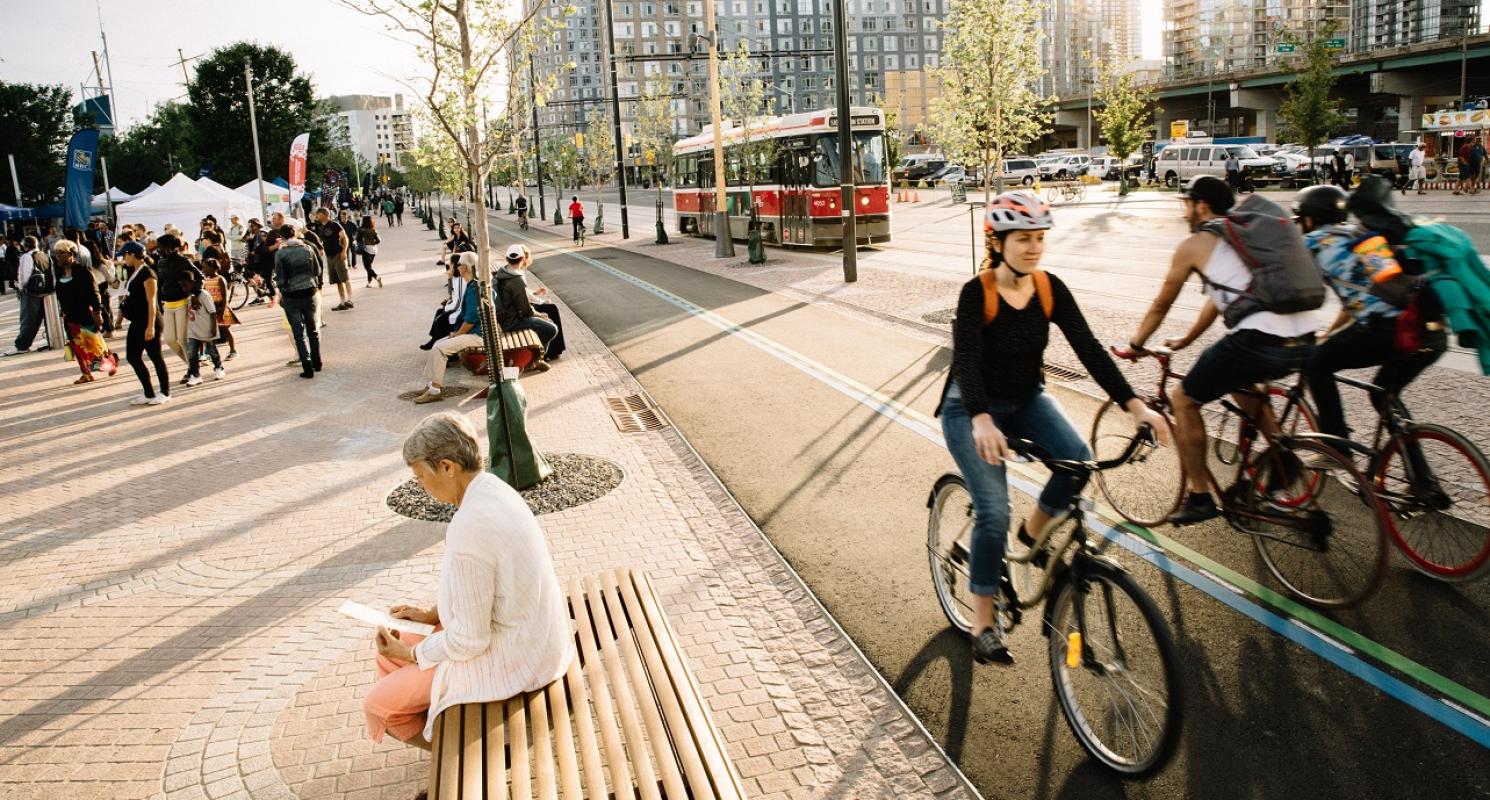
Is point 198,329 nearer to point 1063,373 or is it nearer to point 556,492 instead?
point 556,492

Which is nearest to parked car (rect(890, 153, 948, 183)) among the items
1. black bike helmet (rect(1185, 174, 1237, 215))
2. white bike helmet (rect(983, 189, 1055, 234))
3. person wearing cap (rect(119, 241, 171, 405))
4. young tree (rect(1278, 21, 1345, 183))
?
young tree (rect(1278, 21, 1345, 183))

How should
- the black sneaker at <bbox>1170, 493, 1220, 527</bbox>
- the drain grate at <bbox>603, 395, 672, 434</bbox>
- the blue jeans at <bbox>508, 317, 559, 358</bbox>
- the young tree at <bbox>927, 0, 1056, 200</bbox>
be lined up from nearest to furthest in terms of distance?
the black sneaker at <bbox>1170, 493, 1220, 527</bbox> < the drain grate at <bbox>603, 395, 672, 434</bbox> < the blue jeans at <bbox>508, 317, 559, 358</bbox> < the young tree at <bbox>927, 0, 1056, 200</bbox>

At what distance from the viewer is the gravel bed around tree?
720 centimetres

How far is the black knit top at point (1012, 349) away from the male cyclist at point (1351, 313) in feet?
5.83

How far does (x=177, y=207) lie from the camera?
3080 cm

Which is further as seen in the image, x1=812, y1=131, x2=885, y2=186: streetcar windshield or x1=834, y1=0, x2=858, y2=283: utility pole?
x1=812, y1=131, x2=885, y2=186: streetcar windshield

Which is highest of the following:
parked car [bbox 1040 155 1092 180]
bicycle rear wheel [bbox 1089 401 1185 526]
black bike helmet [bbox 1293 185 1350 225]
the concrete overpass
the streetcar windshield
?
the concrete overpass

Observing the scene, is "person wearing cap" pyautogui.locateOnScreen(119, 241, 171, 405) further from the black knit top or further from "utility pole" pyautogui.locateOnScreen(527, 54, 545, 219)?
the black knit top

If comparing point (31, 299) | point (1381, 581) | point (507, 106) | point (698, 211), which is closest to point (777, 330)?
point (507, 106)

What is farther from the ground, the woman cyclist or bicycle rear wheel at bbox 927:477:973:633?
the woman cyclist

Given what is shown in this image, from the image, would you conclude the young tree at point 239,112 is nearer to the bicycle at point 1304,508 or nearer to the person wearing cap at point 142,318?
the person wearing cap at point 142,318

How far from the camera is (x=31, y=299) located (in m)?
16.6

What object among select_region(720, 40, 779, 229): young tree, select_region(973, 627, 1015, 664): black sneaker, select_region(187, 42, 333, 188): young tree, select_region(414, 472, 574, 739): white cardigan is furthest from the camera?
select_region(187, 42, 333, 188): young tree

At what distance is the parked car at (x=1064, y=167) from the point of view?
59.9m
